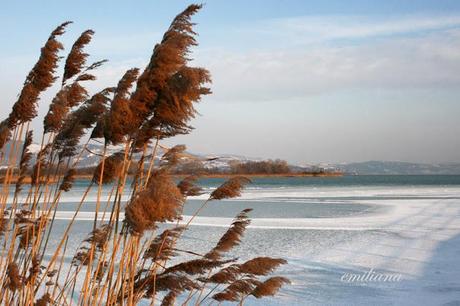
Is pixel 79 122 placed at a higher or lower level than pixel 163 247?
higher

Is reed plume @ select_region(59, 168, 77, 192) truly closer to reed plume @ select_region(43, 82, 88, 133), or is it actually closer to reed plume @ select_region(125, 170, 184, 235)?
reed plume @ select_region(43, 82, 88, 133)

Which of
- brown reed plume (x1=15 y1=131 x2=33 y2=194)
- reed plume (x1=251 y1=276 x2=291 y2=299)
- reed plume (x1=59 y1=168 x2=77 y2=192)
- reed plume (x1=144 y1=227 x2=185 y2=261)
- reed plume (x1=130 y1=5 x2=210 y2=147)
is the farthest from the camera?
brown reed plume (x1=15 y1=131 x2=33 y2=194)

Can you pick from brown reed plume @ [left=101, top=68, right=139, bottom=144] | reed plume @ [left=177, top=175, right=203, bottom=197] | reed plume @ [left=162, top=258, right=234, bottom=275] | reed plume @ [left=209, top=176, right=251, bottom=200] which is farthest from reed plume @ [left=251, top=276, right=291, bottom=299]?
brown reed plume @ [left=101, top=68, right=139, bottom=144]

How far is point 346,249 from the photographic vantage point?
912 cm

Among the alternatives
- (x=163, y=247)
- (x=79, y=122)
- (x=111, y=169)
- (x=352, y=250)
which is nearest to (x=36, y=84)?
(x=79, y=122)

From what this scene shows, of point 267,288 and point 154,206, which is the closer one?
point 154,206

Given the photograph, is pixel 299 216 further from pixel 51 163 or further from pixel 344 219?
pixel 51 163

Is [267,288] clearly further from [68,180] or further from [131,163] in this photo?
[68,180]

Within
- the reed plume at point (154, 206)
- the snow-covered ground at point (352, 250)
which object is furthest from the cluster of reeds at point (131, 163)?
the snow-covered ground at point (352, 250)

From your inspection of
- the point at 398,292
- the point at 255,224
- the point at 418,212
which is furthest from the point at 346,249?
the point at 418,212

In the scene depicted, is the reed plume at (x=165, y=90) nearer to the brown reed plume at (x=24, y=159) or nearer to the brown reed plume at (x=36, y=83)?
the brown reed plume at (x=36, y=83)

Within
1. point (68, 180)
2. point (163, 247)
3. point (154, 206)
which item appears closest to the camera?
point (154, 206)

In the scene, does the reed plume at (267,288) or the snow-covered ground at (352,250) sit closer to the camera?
the reed plume at (267,288)

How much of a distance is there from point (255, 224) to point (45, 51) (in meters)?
9.99
